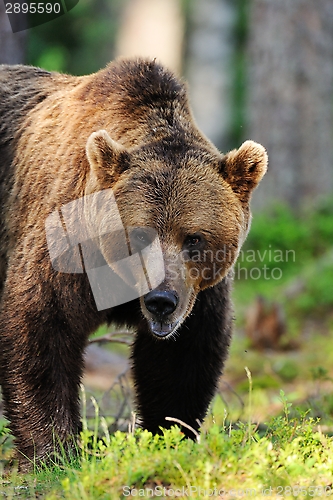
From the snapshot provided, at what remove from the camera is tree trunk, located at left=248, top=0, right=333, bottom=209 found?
15094mm

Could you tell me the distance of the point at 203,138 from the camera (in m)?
5.04

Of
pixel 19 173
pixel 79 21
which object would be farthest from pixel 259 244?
pixel 79 21

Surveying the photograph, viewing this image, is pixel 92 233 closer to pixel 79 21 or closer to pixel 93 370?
pixel 93 370

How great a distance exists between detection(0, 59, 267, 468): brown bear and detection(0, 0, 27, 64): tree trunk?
2.36m

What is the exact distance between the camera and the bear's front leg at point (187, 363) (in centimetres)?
520

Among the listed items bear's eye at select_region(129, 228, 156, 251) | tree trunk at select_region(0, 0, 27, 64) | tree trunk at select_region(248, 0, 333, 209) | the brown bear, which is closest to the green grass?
the brown bear

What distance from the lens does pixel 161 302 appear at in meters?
4.30

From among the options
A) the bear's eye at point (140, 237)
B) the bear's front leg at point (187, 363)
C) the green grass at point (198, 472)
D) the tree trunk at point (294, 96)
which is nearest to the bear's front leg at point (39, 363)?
the bear's eye at point (140, 237)

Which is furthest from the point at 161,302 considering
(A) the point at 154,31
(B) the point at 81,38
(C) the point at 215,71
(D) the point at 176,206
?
(A) the point at 154,31

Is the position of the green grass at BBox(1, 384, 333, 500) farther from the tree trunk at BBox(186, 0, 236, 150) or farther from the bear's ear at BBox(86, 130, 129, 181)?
the tree trunk at BBox(186, 0, 236, 150)

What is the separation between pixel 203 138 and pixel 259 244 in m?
8.97

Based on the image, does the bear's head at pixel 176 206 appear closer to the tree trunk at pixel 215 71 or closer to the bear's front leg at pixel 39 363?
the bear's front leg at pixel 39 363

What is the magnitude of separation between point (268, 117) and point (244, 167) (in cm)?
1105

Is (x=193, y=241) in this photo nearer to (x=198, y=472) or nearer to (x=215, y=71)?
(x=198, y=472)
